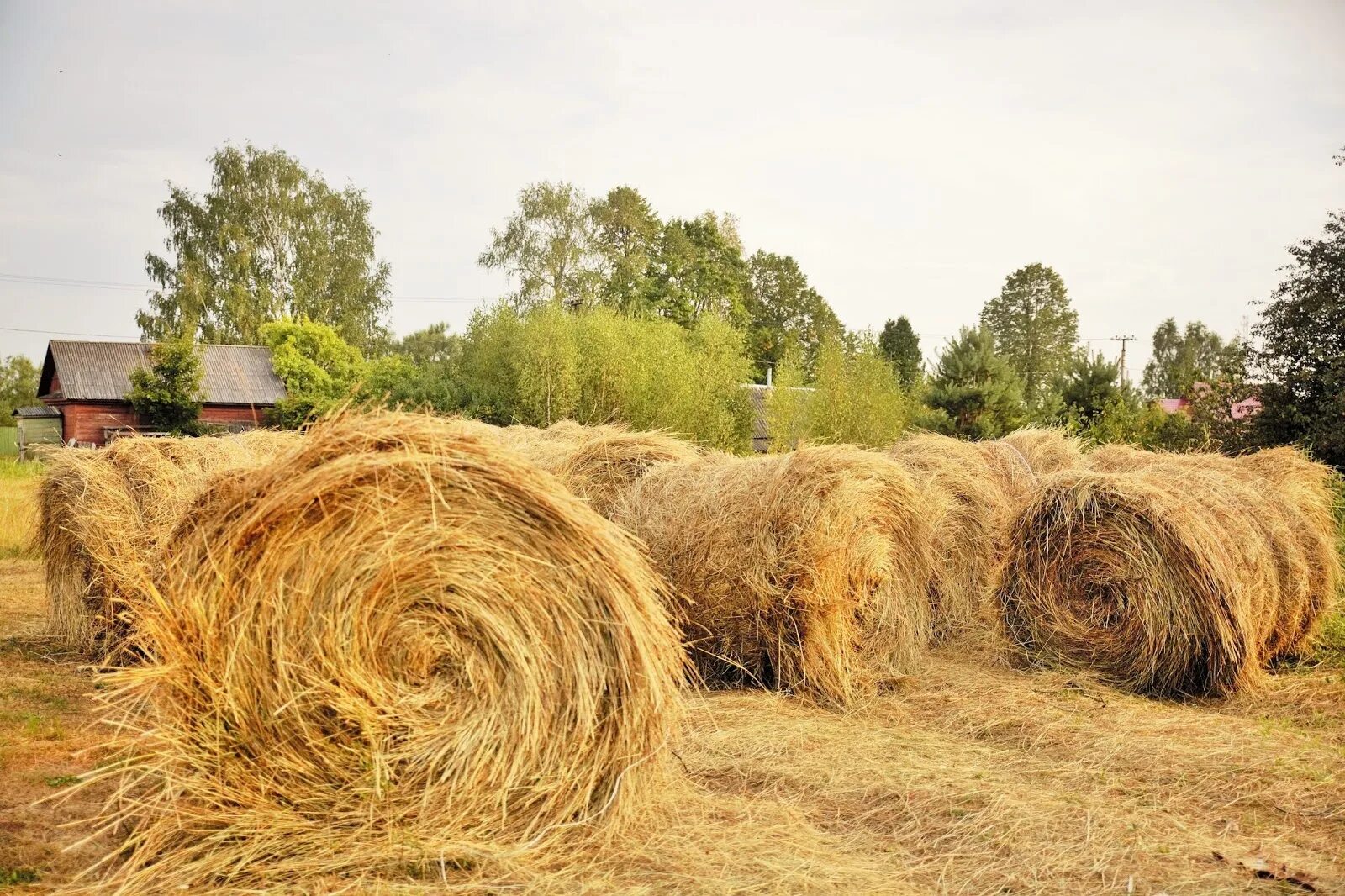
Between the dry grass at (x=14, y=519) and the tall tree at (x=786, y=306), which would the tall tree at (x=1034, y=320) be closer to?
the tall tree at (x=786, y=306)

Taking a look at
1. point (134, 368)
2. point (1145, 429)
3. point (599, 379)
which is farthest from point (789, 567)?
point (134, 368)

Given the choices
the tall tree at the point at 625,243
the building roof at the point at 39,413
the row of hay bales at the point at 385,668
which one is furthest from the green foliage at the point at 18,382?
the row of hay bales at the point at 385,668

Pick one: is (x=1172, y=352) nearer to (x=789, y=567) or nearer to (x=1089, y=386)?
(x=1089, y=386)

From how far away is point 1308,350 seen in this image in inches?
804

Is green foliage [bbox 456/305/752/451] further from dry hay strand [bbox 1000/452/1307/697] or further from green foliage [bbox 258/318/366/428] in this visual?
dry hay strand [bbox 1000/452/1307/697]

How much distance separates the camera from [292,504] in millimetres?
4703

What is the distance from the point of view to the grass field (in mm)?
4656

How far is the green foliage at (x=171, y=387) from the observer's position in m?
41.6

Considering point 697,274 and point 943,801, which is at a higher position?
point 697,274

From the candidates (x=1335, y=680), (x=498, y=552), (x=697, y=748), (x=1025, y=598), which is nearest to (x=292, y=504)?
(x=498, y=552)

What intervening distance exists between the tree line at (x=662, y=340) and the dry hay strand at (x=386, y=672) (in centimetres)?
1819

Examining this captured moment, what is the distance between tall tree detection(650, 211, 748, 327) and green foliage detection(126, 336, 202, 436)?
19.8m

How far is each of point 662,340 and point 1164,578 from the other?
89.8 feet

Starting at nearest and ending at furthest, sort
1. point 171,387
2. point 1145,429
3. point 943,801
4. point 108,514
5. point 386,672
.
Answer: point 386,672 < point 943,801 < point 108,514 < point 1145,429 < point 171,387
